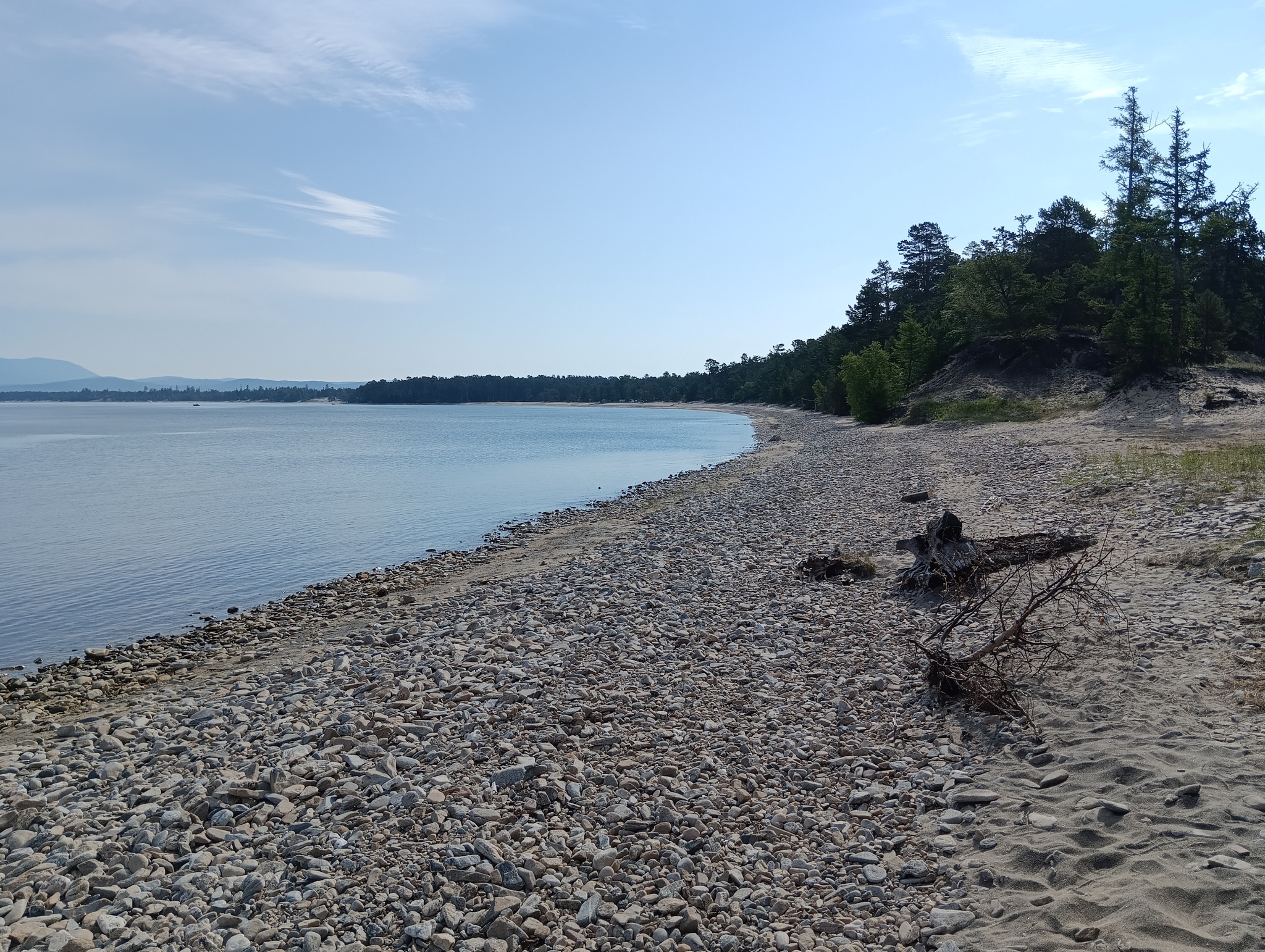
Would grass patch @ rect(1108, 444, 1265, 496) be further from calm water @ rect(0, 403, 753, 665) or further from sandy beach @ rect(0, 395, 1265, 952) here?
calm water @ rect(0, 403, 753, 665)

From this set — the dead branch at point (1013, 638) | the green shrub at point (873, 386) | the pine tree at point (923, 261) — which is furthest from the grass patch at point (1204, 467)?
the pine tree at point (923, 261)

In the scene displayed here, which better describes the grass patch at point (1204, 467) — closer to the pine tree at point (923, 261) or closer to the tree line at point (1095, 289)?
the tree line at point (1095, 289)

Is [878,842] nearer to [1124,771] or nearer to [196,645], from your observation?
[1124,771]

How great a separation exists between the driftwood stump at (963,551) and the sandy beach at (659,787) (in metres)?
0.61

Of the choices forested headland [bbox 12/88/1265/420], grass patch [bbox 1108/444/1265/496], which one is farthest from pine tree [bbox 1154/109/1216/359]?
grass patch [bbox 1108/444/1265/496]

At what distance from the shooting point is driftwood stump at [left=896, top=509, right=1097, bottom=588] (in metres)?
12.5

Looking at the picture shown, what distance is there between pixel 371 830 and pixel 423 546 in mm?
20220

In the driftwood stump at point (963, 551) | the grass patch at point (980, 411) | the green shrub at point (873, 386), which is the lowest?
the driftwood stump at point (963, 551)

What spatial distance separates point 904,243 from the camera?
329 feet

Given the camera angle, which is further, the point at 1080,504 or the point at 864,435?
the point at 864,435

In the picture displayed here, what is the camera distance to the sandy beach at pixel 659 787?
5578 mm

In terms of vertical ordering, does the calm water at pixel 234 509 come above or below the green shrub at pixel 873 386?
below

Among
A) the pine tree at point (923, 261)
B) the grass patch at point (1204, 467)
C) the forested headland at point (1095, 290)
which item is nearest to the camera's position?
the grass patch at point (1204, 467)

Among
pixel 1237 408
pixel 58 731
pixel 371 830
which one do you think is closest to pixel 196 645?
pixel 58 731
